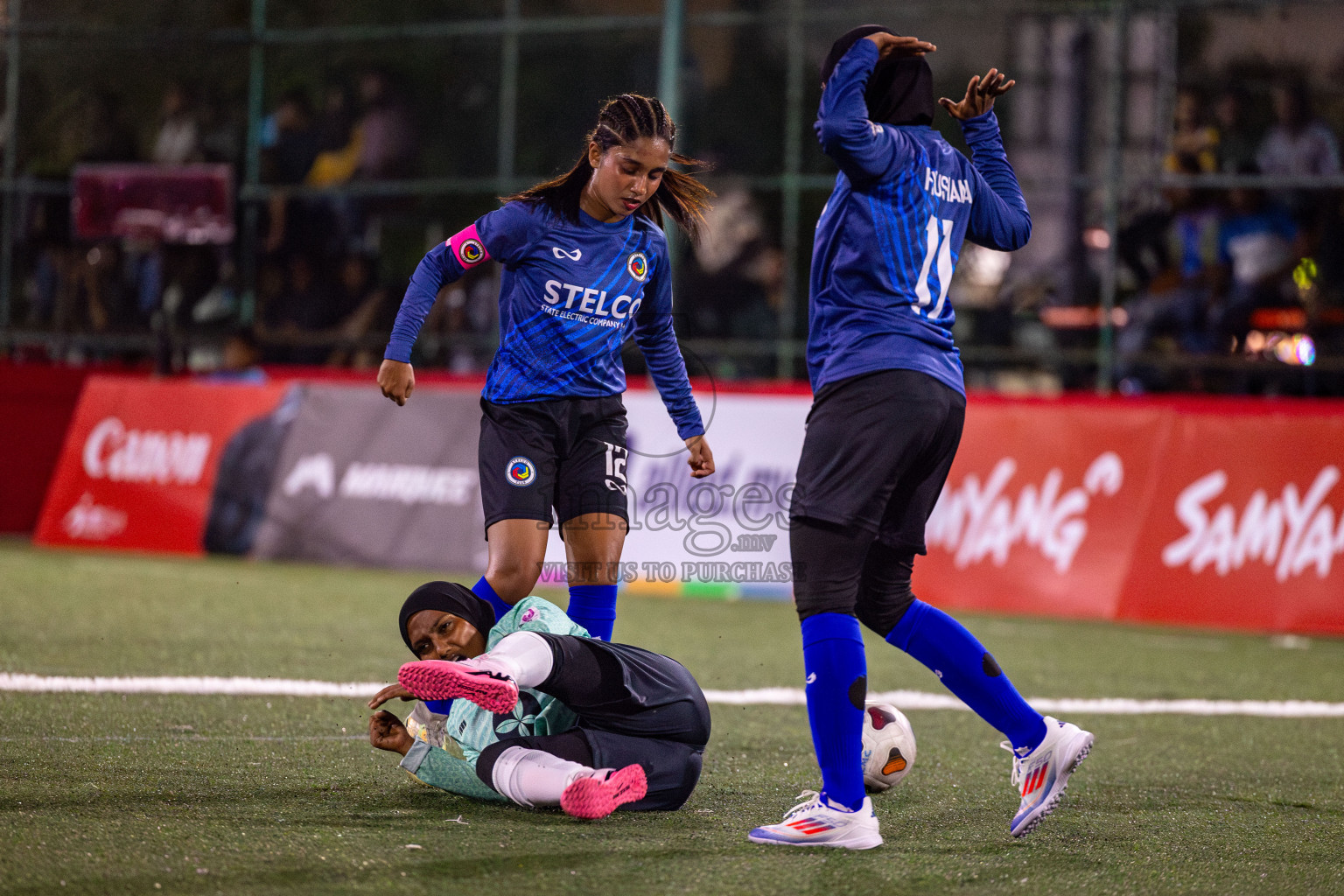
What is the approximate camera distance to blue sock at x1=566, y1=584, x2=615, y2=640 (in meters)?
5.51

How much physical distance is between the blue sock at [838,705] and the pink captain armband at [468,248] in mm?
1803

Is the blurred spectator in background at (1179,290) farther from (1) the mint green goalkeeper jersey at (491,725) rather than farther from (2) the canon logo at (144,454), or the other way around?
(1) the mint green goalkeeper jersey at (491,725)

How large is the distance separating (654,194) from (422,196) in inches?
489

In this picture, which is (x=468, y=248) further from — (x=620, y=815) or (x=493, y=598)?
(x=620, y=815)

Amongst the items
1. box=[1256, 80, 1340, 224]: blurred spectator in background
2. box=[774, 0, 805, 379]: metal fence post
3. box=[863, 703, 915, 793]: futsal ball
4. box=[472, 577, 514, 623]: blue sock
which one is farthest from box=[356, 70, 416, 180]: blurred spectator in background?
box=[863, 703, 915, 793]: futsal ball

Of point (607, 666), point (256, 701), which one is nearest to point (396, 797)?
point (607, 666)

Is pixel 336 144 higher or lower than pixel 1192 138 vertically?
lower

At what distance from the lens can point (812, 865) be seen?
3.91m

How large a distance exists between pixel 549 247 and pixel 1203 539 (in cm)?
620

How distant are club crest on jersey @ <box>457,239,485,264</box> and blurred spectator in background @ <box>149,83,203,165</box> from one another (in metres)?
14.1

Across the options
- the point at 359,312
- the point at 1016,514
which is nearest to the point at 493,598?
the point at 1016,514

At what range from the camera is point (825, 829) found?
13.4 feet

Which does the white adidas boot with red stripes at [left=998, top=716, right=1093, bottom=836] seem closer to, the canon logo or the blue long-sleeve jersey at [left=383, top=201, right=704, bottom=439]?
the blue long-sleeve jersey at [left=383, top=201, right=704, bottom=439]

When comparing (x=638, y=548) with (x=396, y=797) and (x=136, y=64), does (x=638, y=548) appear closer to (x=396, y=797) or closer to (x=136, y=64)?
(x=396, y=797)
